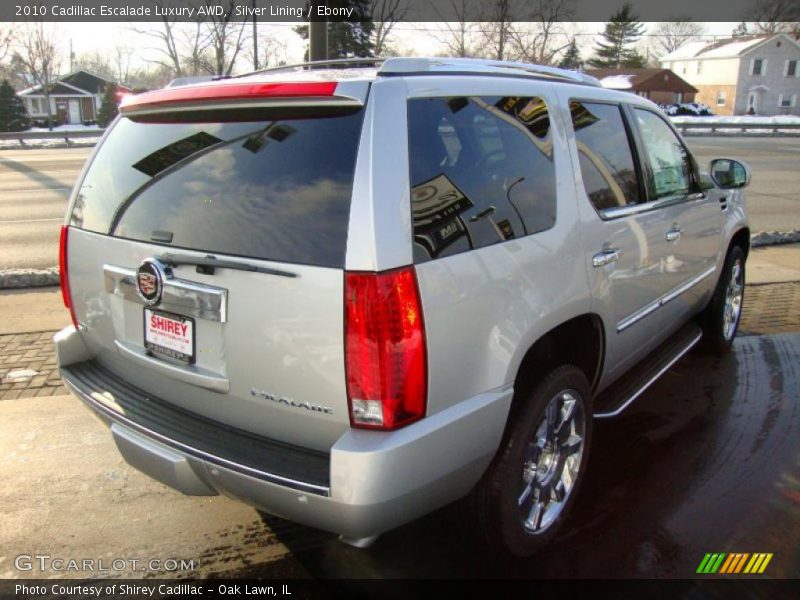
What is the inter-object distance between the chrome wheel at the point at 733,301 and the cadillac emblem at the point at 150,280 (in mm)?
4180

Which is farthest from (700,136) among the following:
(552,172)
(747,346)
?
(552,172)

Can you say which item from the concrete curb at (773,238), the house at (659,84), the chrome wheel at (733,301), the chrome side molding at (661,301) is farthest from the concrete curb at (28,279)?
the house at (659,84)

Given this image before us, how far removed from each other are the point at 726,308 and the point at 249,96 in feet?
13.8

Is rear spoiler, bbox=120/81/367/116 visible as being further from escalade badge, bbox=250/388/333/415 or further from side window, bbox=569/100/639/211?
side window, bbox=569/100/639/211

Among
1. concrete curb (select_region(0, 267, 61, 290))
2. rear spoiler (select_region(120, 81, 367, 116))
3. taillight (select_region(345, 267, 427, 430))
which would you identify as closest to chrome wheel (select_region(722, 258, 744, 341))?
taillight (select_region(345, 267, 427, 430))

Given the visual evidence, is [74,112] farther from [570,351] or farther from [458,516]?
[458,516]

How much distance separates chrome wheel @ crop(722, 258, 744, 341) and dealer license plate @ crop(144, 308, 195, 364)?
4.09 metres

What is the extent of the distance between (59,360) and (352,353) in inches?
68.7

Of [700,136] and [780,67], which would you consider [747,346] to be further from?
[780,67]

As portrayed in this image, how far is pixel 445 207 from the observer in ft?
7.42

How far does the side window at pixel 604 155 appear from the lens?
3.07 m

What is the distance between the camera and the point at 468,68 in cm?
270

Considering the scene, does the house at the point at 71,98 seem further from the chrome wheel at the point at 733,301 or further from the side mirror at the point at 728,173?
the side mirror at the point at 728,173

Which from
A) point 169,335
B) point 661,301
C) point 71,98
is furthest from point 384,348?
point 71,98
